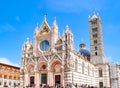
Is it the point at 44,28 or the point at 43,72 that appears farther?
the point at 44,28

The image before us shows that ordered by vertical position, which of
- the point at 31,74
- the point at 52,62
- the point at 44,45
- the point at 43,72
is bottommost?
the point at 31,74

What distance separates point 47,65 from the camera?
134ft

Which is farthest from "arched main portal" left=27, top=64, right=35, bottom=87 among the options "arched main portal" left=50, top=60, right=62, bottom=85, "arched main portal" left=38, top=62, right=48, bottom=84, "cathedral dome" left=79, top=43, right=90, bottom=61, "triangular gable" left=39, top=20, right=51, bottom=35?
"cathedral dome" left=79, top=43, right=90, bottom=61

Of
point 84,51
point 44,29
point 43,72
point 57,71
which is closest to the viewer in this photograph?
point 57,71

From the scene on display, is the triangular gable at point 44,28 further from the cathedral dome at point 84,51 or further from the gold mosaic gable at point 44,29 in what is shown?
the cathedral dome at point 84,51

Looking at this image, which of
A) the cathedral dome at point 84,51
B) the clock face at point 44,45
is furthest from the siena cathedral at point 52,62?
the cathedral dome at point 84,51

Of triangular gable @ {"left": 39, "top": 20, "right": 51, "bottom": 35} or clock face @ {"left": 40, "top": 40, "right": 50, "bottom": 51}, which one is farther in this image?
triangular gable @ {"left": 39, "top": 20, "right": 51, "bottom": 35}

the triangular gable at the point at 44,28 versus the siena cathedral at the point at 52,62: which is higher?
the triangular gable at the point at 44,28

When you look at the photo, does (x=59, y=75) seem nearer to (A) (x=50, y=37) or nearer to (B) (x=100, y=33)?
(A) (x=50, y=37)

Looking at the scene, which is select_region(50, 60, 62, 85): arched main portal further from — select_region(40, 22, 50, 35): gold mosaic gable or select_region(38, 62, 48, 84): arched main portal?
select_region(40, 22, 50, 35): gold mosaic gable

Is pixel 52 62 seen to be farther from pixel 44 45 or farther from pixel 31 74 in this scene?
pixel 31 74

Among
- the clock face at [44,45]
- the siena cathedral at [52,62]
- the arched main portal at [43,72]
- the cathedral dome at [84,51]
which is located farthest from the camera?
the cathedral dome at [84,51]

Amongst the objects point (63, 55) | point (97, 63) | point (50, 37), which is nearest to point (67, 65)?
point (63, 55)

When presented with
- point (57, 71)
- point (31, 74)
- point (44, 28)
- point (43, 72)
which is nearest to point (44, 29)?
point (44, 28)
